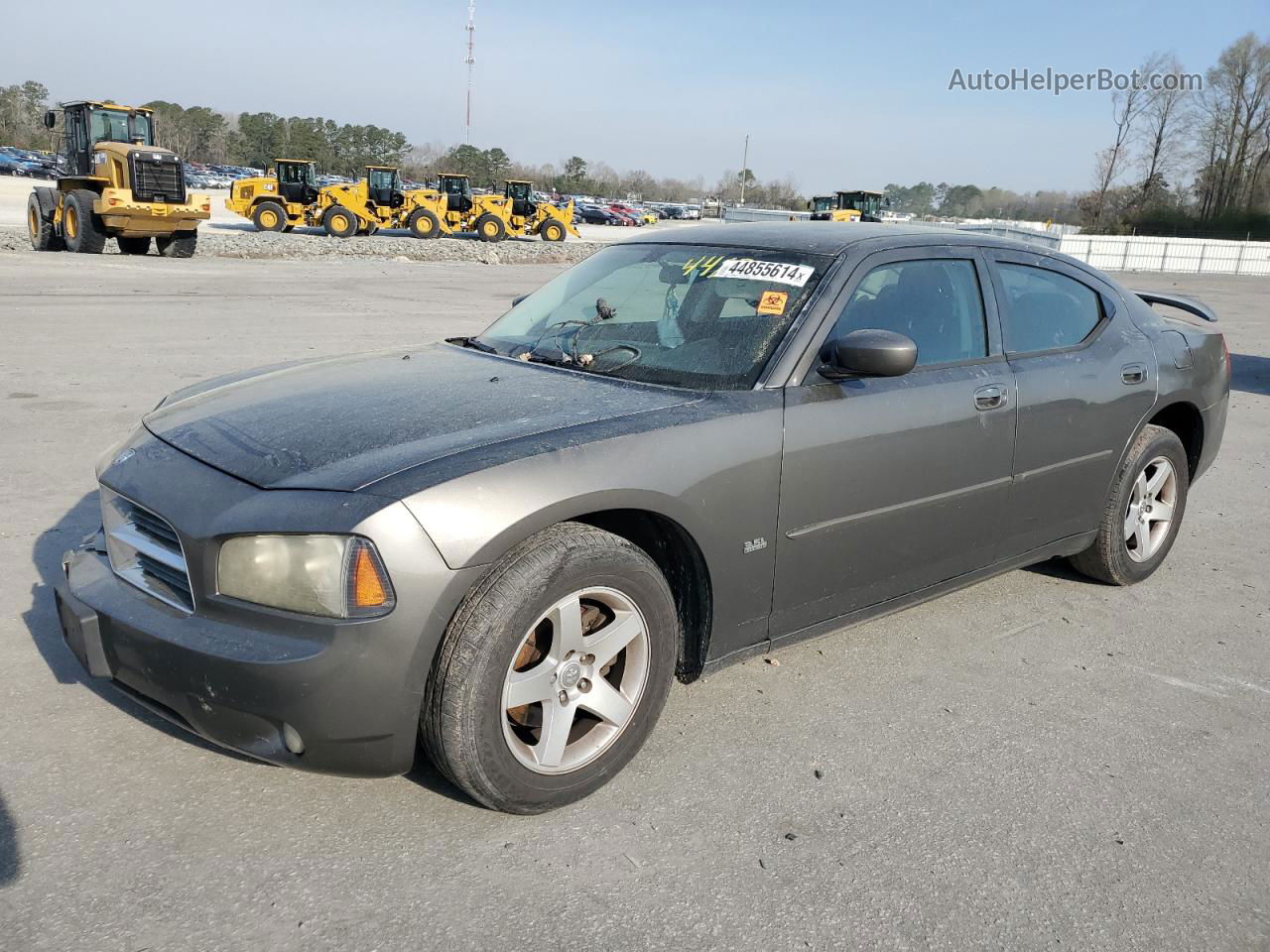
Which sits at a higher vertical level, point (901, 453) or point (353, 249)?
point (901, 453)

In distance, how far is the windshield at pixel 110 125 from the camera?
73.9 ft

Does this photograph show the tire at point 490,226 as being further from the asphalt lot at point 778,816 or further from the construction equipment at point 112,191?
the asphalt lot at point 778,816

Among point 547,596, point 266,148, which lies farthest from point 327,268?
point 266,148

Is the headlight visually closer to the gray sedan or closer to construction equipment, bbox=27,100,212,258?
the gray sedan

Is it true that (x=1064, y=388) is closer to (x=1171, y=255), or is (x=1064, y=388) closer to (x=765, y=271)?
(x=765, y=271)

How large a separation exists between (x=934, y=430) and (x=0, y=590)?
12.0 ft

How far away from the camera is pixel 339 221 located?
32938 millimetres

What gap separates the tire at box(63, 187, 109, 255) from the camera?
21.4 m

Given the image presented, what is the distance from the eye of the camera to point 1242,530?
5844 mm

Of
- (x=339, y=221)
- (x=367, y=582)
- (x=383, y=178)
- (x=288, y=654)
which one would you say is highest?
(x=383, y=178)

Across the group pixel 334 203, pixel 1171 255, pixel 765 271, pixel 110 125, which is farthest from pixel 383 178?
pixel 765 271

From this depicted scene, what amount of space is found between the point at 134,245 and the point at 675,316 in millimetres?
23822

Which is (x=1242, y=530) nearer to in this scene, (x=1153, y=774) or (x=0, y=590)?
(x=1153, y=774)

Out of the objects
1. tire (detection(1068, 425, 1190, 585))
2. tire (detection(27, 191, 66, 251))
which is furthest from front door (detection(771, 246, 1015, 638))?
tire (detection(27, 191, 66, 251))
